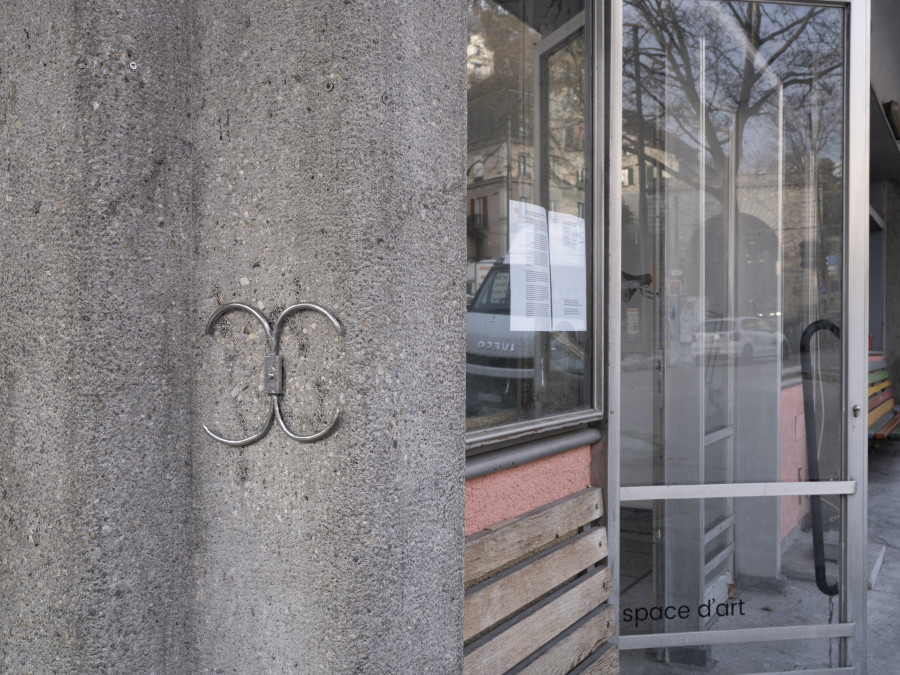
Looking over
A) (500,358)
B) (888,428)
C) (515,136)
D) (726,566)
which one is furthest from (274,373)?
(888,428)

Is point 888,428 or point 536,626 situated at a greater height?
point 536,626

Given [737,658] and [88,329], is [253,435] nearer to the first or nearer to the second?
[88,329]

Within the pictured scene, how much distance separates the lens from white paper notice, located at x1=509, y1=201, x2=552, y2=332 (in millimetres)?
2871

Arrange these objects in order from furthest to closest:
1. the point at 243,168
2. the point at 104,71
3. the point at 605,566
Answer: the point at 605,566
the point at 243,168
the point at 104,71

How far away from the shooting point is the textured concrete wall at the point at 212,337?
1488 mm

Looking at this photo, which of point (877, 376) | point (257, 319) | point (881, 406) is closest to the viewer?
point (257, 319)

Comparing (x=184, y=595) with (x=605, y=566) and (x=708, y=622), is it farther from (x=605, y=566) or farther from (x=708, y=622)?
(x=708, y=622)

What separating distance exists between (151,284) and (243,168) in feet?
0.95

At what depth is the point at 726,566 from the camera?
12.1 feet

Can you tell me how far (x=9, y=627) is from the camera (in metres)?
1.58

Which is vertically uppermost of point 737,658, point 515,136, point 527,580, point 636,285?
point 515,136

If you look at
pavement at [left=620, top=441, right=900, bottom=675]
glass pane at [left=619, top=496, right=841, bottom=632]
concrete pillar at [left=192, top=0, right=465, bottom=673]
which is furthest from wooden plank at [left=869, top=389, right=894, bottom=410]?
concrete pillar at [left=192, top=0, right=465, bottom=673]

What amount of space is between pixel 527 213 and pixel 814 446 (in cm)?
190

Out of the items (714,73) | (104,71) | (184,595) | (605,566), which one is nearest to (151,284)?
(104,71)
